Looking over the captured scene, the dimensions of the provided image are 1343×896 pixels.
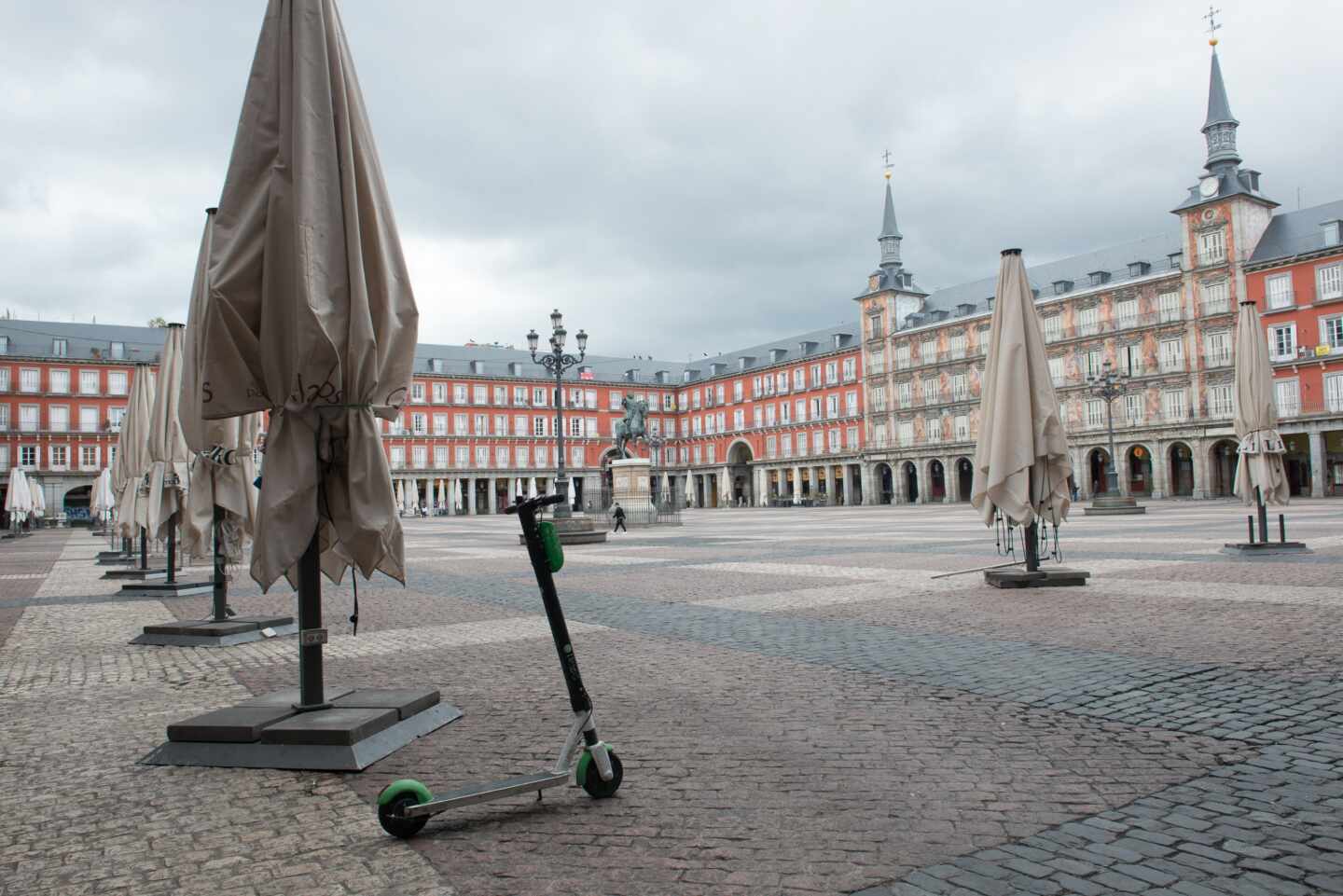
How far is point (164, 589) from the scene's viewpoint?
36.0 feet

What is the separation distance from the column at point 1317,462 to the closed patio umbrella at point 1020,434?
1587 inches

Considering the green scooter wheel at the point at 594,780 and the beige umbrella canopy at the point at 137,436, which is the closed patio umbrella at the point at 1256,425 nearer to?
the green scooter wheel at the point at 594,780

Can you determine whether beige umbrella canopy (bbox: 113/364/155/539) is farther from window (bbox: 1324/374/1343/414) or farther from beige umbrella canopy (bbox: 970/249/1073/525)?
window (bbox: 1324/374/1343/414)

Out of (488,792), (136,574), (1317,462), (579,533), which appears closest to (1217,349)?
(1317,462)

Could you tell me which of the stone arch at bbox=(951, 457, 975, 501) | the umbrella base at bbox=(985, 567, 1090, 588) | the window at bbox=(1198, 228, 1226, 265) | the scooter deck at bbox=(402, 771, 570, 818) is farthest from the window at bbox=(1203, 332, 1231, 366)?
the scooter deck at bbox=(402, 771, 570, 818)

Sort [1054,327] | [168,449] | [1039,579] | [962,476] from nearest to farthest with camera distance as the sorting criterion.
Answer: [1039,579], [168,449], [1054,327], [962,476]

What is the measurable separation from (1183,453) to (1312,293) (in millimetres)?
10527

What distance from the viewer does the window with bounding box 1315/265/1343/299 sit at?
40750mm

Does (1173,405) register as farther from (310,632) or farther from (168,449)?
(310,632)

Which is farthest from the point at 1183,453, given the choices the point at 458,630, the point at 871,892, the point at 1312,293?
the point at 871,892

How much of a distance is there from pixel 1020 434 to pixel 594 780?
710 cm

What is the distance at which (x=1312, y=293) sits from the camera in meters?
41.7

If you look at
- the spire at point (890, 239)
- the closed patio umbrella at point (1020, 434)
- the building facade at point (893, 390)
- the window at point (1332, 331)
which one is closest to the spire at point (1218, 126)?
the building facade at point (893, 390)

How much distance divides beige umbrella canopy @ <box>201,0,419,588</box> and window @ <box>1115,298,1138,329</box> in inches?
2083
